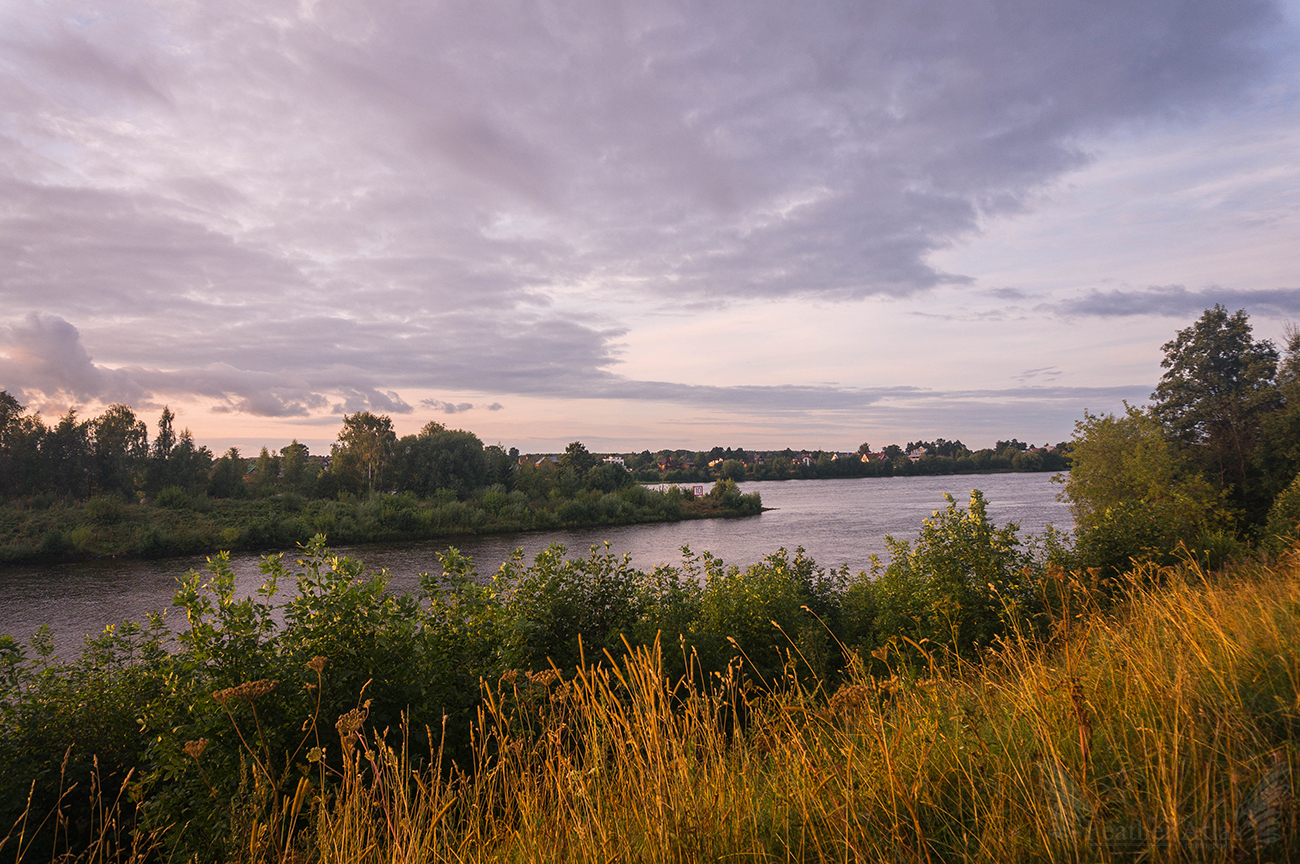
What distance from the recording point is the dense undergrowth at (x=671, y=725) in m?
2.31

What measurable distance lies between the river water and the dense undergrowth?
8.65ft

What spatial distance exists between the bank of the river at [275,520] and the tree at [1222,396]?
44.1m

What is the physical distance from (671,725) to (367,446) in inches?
2700

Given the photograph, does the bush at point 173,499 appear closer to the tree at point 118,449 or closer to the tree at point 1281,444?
the tree at point 118,449

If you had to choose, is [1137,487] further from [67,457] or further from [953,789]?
[67,457]

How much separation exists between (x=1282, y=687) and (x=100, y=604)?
34292 millimetres

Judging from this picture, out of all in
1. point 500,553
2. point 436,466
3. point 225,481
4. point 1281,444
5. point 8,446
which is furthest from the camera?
point 436,466

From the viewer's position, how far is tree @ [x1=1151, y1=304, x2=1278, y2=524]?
3006 cm

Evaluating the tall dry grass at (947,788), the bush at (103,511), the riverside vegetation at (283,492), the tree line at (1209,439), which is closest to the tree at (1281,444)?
the tree line at (1209,439)

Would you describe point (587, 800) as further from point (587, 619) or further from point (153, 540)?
point (153, 540)

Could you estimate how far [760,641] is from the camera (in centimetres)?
1231

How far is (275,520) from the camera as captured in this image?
48.0 meters

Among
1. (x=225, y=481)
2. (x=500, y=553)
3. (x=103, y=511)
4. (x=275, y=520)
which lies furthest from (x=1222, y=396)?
(x=225, y=481)

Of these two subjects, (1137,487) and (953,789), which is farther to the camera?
(1137,487)
